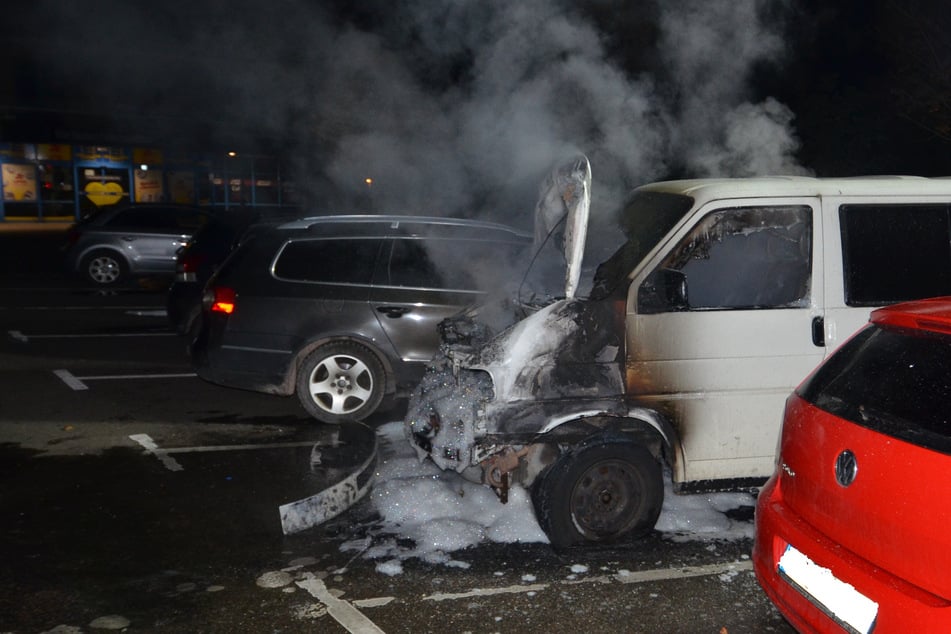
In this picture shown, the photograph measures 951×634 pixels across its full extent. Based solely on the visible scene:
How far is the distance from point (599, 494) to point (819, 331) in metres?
1.51

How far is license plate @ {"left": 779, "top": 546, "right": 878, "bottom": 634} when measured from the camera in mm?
2992

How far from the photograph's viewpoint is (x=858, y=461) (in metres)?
3.14

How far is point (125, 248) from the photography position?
16.4 meters

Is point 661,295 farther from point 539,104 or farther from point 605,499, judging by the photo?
point 539,104

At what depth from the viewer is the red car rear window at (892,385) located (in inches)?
119

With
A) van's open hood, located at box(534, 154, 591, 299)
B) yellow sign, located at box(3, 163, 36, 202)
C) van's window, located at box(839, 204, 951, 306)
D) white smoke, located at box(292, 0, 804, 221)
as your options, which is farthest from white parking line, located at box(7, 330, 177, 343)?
yellow sign, located at box(3, 163, 36, 202)

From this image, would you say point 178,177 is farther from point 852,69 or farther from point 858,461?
point 858,461

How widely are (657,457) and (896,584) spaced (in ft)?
6.76

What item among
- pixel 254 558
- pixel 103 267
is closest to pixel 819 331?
pixel 254 558

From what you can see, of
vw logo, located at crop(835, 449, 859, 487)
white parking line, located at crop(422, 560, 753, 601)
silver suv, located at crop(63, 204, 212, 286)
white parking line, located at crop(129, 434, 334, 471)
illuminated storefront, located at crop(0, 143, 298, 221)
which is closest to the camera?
vw logo, located at crop(835, 449, 859, 487)

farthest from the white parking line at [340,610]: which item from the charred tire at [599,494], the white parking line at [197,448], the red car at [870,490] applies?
the white parking line at [197,448]

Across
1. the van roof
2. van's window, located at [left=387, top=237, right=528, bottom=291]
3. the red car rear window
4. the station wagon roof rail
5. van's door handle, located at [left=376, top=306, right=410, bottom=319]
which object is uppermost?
the station wagon roof rail

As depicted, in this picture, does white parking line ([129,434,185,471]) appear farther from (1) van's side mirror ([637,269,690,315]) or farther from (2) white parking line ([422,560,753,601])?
(1) van's side mirror ([637,269,690,315])

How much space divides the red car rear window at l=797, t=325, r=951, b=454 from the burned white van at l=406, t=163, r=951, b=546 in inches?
41.6
